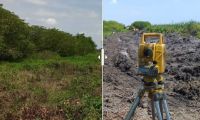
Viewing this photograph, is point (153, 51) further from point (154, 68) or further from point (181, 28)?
point (181, 28)

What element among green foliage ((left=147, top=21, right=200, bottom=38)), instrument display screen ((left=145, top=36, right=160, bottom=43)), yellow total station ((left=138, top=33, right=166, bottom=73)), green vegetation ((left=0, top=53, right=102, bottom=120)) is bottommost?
green vegetation ((left=0, top=53, right=102, bottom=120))

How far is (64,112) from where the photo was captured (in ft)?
11.9

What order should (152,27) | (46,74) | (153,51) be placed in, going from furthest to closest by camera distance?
(46,74) → (152,27) → (153,51)

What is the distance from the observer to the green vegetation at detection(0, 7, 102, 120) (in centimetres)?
359

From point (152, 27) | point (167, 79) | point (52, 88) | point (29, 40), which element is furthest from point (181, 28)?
point (29, 40)

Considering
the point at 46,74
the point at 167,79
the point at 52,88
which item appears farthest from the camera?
the point at 46,74

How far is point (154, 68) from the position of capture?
90.2 inches

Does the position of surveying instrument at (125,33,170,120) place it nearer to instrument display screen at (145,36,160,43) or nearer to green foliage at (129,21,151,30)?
instrument display screen at (145,36,160,43)

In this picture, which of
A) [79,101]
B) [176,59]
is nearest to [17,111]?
[79,101]

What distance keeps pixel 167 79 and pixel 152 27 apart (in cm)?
53

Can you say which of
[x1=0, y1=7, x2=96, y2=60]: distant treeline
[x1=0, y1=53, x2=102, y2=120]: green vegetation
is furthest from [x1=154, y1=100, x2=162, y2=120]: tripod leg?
[x1=0, y1=7, x2=96, y2=60]: distant treeline

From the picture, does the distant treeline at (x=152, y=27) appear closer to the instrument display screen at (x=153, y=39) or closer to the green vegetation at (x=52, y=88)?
the instrument display screen at (x=153, y=39)

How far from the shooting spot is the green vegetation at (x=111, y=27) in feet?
9.01

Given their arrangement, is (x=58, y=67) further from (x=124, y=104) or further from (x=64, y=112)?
(x=124, y=104)
